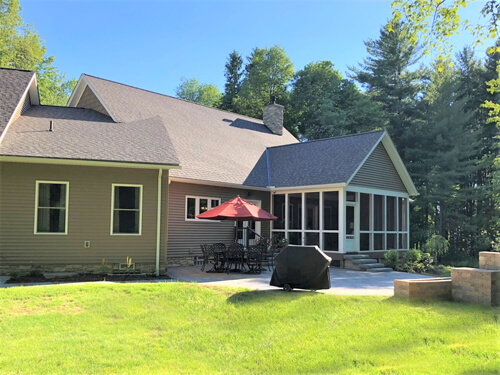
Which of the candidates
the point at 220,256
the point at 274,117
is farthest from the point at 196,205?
Result: the point at 274,117

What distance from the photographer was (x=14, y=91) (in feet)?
42.9

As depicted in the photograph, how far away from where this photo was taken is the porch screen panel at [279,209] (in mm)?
16828

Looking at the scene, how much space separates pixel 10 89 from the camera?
13180 mm

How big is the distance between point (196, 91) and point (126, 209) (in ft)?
145

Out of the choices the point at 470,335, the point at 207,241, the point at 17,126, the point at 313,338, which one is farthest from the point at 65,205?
the point at 470,335

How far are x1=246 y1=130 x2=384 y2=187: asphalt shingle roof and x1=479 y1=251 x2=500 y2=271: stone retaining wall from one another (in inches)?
257

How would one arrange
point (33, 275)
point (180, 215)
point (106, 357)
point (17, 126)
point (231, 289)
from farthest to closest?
point (180, 215)
point (17, 126)
point (33, 275)
point (231, 289)
point (106, 357)

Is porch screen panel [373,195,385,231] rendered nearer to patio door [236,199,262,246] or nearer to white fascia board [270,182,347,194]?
white fascia board [270,182,347,194]

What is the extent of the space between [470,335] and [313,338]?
7.82ft

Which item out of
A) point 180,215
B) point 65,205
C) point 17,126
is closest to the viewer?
point 65,205

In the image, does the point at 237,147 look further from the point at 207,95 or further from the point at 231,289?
the point at 207,95

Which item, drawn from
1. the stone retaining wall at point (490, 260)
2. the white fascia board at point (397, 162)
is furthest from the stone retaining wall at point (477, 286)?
the white fascia board at point (397, 162)

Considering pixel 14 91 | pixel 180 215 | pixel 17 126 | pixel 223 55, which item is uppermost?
pixel 223 55

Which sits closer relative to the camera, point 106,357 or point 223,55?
point 106,357
